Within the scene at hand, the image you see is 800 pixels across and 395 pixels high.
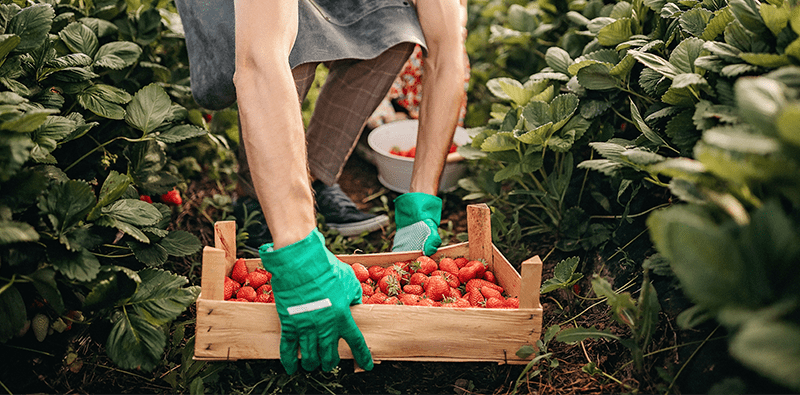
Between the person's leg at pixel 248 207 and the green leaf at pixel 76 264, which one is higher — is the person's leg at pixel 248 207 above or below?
below

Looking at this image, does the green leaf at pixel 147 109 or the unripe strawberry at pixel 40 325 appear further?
the green leaf at pixel 147 109

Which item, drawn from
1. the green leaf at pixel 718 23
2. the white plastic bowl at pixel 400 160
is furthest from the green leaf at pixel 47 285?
the green leaf at pixel 718 23

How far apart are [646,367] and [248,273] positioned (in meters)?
1.16

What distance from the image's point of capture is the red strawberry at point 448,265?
1714mm

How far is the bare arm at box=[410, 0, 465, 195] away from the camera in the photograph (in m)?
1.95

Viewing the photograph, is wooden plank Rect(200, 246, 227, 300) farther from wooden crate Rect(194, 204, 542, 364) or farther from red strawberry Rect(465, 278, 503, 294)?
red strawberry Rect(465, 278, 503, 294)

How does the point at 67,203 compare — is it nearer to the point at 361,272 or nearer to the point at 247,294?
the point at 247,294

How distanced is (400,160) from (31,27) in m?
1.45

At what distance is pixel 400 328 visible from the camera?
1.40 m

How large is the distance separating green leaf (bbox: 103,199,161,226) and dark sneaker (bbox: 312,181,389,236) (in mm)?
946

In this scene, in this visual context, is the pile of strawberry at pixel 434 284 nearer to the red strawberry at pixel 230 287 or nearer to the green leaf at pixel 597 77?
the red strawberry at pixel 230 287

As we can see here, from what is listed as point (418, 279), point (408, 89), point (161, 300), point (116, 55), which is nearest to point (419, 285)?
point (418, 279)

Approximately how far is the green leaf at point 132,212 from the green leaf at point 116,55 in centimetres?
51

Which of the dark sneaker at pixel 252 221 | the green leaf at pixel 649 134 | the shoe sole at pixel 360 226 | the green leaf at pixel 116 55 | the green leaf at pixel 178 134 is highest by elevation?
the green leaf at pixel 116 55
